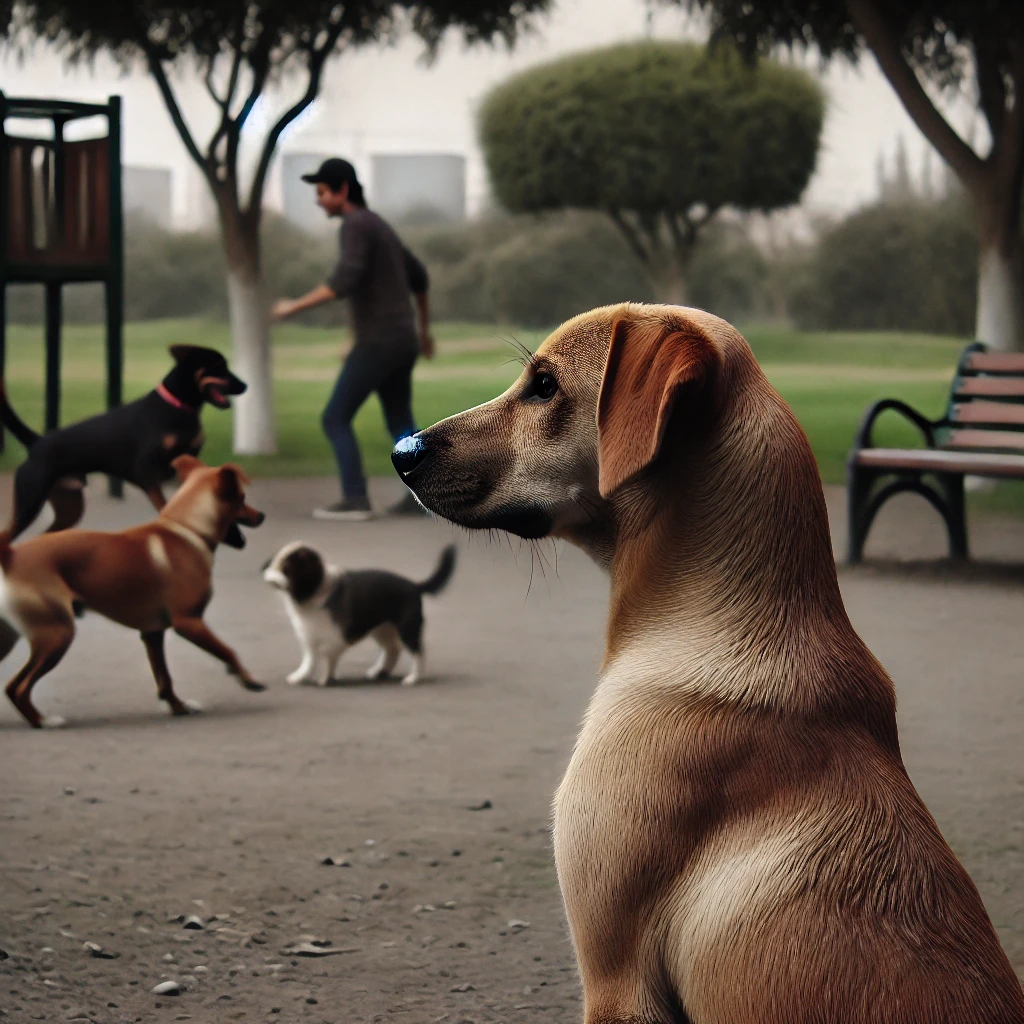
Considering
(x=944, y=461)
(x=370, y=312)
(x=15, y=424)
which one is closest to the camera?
(x=15, y=424)

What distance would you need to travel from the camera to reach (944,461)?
25.0ft

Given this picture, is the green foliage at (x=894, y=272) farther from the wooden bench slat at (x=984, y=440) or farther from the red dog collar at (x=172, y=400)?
the red dog collar at (x=172, y=400)

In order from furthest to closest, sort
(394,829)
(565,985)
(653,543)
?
(394,829) < (565,985) < (653,543)

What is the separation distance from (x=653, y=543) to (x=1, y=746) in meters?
3.66

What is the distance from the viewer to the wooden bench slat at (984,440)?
27.3 feet

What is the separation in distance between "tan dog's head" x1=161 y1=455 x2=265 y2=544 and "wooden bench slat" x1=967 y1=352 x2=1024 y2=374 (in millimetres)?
5299

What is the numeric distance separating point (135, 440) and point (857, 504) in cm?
406

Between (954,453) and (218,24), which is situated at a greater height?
(218,24)

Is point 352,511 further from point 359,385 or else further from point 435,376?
point 435,376

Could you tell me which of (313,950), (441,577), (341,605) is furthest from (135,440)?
(313,950)

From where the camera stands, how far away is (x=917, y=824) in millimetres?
1662

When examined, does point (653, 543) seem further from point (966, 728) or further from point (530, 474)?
point (966, 728)

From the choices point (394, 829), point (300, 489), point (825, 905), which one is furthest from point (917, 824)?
point (300, 489)

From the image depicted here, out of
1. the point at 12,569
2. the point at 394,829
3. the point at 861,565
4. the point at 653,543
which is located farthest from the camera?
the point at 861,565
